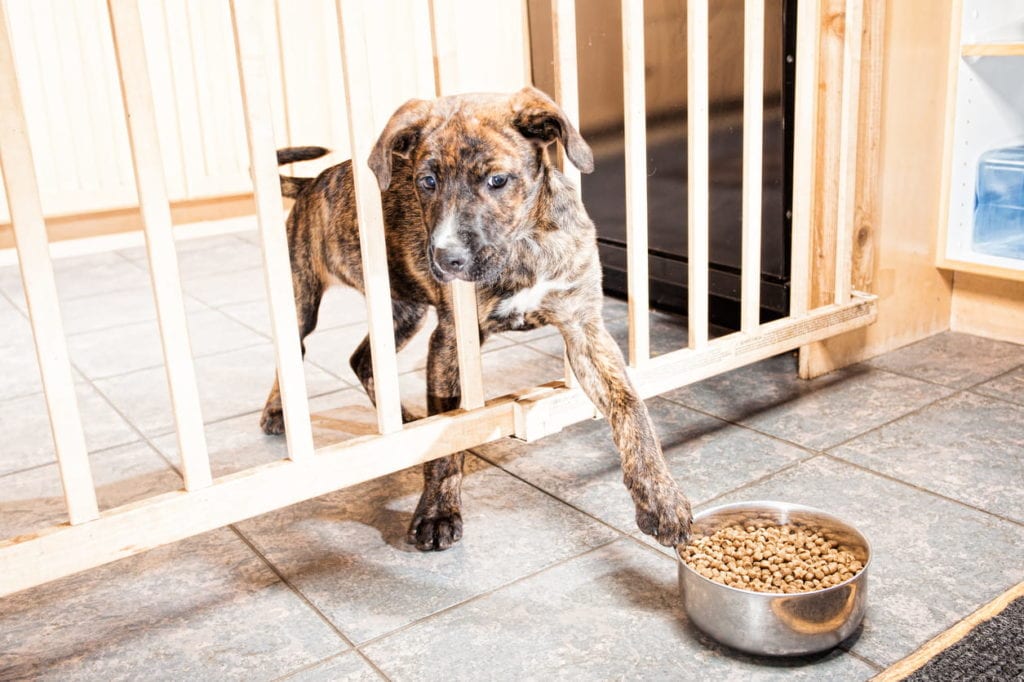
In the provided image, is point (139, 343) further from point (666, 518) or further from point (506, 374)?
point (666, 518)

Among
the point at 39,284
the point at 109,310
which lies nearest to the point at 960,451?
the point at 39,284

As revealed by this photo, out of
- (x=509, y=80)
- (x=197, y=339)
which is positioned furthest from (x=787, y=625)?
(x=509, y=80)

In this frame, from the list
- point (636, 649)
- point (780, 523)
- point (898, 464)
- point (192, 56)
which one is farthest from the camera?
point (192, 56)

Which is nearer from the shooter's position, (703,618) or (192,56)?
(703,618)

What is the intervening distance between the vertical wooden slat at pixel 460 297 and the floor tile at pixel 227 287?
7.43 ft

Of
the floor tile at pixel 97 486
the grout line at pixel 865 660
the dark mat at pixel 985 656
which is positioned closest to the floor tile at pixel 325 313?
the floor tile at pixel 97 486

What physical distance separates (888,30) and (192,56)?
3723 millimetres

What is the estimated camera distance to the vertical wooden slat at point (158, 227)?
61.9 inches

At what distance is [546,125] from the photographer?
1.79 meters

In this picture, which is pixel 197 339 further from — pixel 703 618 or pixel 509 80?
pixel 703 618

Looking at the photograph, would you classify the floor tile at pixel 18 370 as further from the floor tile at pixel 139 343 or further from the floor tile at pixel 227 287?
the floor tile at pixel 227 287

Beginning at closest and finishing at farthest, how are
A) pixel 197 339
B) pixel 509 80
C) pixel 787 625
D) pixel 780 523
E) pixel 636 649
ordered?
pixel 787 625 < pixel 636 649 < pixel 780 523 < pixel 197 339 < pixel 509 80

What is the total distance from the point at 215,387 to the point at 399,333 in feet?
2.84

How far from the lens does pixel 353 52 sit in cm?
179
